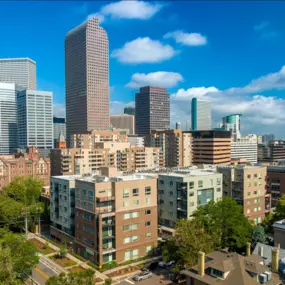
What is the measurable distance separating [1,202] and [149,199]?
4412 centimetres

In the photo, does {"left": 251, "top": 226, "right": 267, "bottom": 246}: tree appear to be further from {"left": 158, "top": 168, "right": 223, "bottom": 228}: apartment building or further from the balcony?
the balcony

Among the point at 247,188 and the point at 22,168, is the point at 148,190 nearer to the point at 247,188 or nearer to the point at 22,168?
the point at 247,188

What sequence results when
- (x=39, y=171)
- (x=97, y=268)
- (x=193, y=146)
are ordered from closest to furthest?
1. (x=97, y=268)
2. (x=39, y=171)
3. (x=193, y=146)

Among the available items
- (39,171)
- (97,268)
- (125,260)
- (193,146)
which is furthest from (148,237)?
(193,146)

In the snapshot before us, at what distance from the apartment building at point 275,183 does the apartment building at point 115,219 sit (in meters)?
57.3

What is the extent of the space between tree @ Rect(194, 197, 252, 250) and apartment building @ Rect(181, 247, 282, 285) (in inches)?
611

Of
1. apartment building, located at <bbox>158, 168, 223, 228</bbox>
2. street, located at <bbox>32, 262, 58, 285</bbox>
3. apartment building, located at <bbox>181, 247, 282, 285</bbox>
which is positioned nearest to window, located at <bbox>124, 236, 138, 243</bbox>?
apartment building, located at <bbox>158, 168, 223, 228</bbox>

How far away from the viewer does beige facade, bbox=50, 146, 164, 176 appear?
14975 centimetres

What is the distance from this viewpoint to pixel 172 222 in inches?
2933

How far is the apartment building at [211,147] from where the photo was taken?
183000mm

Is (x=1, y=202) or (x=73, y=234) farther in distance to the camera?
(x=1, y=202)

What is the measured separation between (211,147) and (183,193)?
4548 inches

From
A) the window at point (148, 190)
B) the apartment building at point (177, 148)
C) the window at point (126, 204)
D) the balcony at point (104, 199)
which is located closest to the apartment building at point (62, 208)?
the balcony at point (104, 199)

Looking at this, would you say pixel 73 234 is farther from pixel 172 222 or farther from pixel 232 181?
pixel 232 181
